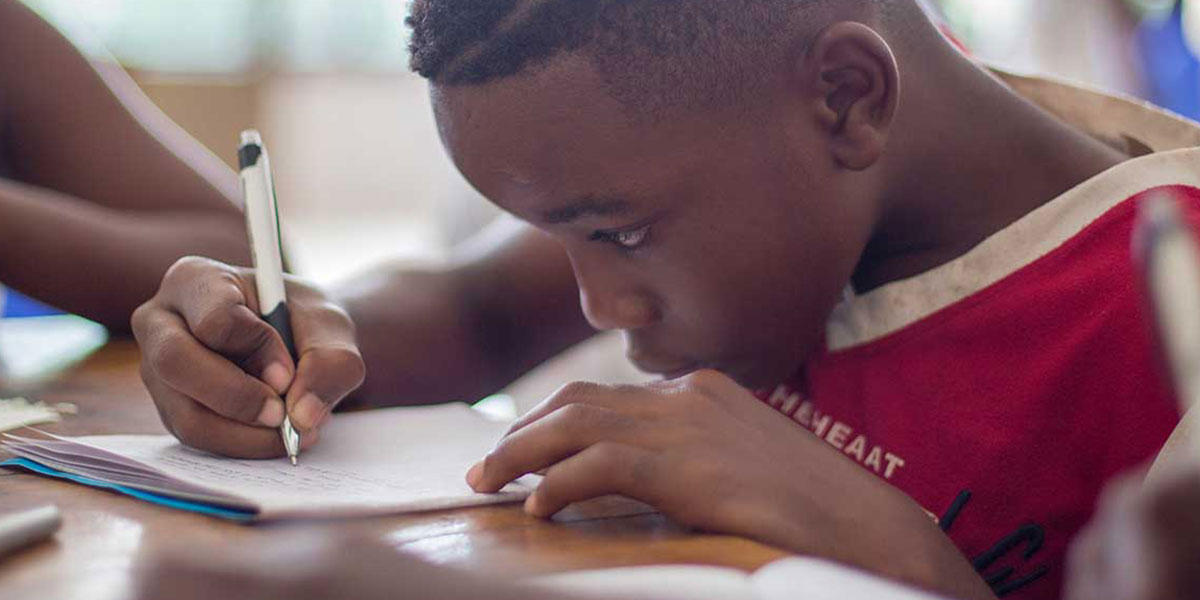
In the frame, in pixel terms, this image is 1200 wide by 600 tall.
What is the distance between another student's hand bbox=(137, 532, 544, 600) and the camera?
10.6 inches

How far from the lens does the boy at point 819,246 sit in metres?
0.66

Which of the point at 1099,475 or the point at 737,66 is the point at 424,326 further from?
the point at 1099,475

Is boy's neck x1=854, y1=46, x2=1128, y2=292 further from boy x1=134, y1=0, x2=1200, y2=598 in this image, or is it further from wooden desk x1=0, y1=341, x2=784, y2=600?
wooden desk x1=0, y1=341, x2=784, y2=600

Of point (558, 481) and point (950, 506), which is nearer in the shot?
point (558, 481)

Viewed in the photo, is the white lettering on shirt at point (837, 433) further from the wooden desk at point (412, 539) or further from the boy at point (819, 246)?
the wooden desk at point (412, 539)

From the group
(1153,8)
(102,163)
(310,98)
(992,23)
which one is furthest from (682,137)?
(310,98)

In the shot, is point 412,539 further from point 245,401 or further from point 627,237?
point 627,237

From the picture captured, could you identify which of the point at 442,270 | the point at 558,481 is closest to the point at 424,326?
the point at 442,270

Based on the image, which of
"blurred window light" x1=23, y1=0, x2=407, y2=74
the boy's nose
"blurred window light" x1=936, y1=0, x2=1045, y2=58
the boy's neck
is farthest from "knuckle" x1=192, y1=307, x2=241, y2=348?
"blurred window light" x1=23, y1=0, x2=407, y2=74

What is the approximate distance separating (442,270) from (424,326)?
109mm

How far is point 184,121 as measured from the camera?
5.14m

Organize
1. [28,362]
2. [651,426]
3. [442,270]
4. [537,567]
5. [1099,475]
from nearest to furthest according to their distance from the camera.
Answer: [537,567] < [651,426] < [1099,475] < [28,362] < [442,270]

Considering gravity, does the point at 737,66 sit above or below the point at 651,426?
above

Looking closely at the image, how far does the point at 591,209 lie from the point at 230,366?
0.24 metres
